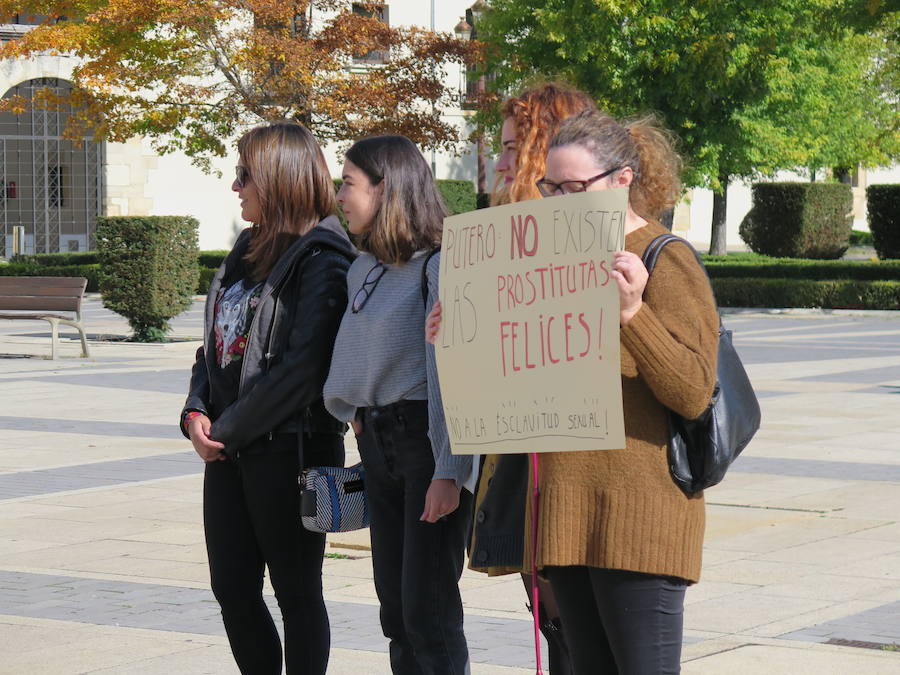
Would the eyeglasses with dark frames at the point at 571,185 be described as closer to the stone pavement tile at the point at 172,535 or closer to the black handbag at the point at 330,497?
the black handbag at the point at 330,497

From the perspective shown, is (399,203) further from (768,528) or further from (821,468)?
(821,468)

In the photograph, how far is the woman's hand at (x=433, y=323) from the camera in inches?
136

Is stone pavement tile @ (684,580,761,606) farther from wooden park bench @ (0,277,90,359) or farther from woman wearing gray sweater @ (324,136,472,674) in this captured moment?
wooden park bench @ (0,277,90,359)

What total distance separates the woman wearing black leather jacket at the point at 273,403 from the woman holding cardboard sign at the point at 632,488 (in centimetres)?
106

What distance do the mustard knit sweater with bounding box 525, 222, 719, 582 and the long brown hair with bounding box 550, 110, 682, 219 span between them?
0.11m

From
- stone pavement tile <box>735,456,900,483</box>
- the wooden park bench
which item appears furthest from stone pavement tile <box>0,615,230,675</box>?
the wooden park bench

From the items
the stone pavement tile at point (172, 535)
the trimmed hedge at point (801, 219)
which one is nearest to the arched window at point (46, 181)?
the trimmed hedge at point (801, 219)

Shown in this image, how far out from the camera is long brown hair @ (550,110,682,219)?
315 cm

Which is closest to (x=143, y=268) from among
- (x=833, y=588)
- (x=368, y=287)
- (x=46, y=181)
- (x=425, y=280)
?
(x=833, y=588)

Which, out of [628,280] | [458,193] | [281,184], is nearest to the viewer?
[628,280]

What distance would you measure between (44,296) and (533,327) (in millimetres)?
15488

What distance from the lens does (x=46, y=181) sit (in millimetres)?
38219

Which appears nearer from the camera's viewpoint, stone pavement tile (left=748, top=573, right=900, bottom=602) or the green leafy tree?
stone pavement tile (left=748, top=573, right=900, bottom=602)

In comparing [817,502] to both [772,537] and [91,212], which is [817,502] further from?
[91,212]
